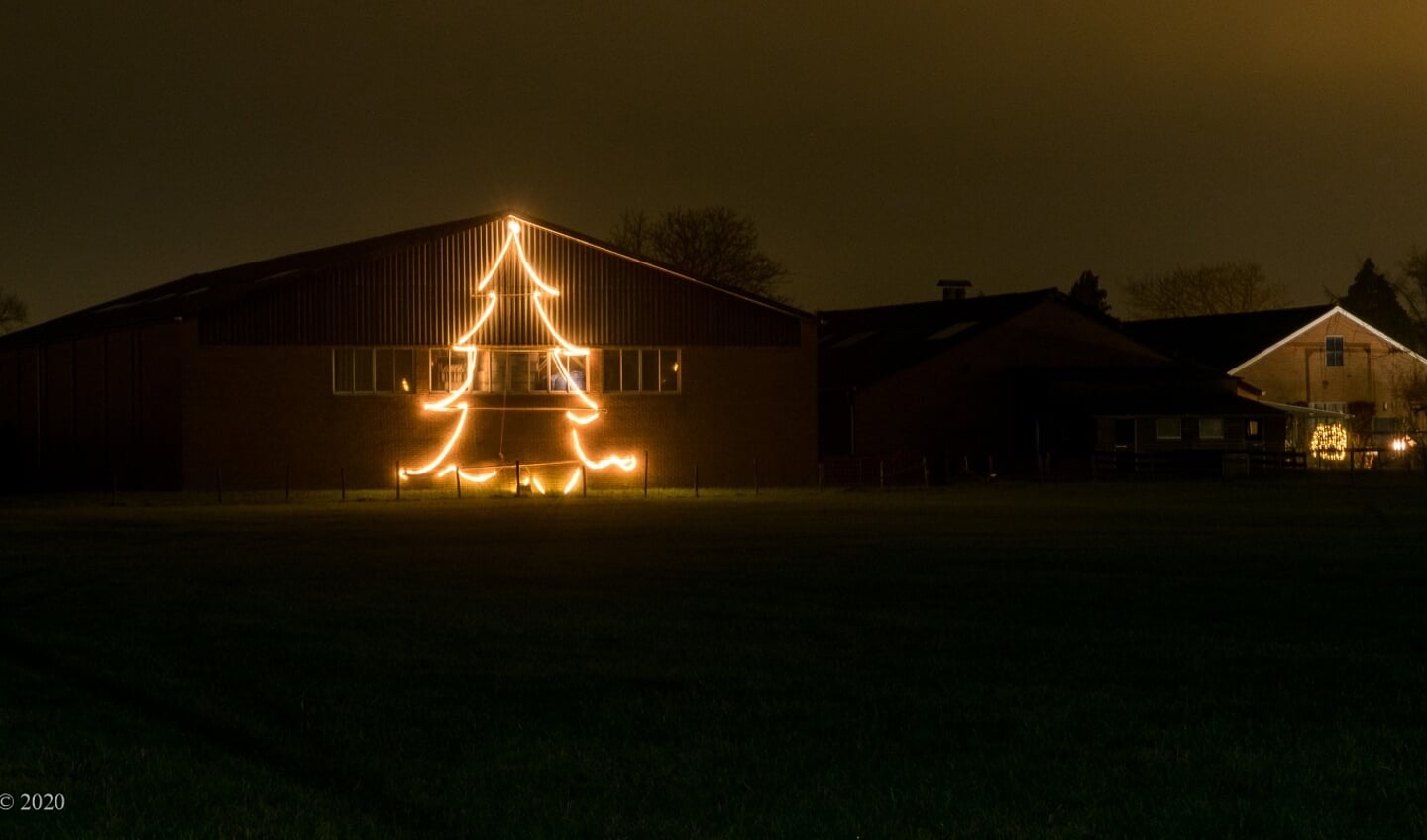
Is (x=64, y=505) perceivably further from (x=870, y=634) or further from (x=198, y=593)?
(x=870, y=634)

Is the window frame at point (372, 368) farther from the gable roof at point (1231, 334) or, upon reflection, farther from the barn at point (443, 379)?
the gable roof at point (1231, 334)

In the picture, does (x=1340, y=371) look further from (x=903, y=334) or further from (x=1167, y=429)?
(x=903, y=334)

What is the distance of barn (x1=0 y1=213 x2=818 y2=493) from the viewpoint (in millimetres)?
A: 51156

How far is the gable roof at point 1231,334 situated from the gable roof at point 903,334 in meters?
9.20

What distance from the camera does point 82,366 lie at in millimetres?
54906

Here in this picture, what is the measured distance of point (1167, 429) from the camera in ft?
232

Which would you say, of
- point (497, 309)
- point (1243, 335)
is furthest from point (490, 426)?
point (1243, 335)

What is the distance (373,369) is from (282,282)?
3.39 meters

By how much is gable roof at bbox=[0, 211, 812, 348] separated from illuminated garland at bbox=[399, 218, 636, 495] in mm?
1304

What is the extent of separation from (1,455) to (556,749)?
50.3m

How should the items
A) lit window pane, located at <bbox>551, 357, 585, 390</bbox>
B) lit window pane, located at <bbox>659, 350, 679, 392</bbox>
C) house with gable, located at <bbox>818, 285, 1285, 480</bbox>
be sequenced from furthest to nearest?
house with gable, located at <bbox>818, 285, 1285, 480</bbox>
lit window pane, located at <bbox>659, 350, 679, 392</bbox>
lit window pane, located at <bbox>551, 357, 585, 390</bbox>

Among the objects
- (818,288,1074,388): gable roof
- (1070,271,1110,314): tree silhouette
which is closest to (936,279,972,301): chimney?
(818,288,1074,388): gable roof

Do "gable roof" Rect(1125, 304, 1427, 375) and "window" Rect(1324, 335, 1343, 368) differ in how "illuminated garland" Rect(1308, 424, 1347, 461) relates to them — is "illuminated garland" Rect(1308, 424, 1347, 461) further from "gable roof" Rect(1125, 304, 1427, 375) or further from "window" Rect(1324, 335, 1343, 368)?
"window" Rect(1324, 335, 1343, 368)

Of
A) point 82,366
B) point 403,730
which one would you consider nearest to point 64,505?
point 82,366
